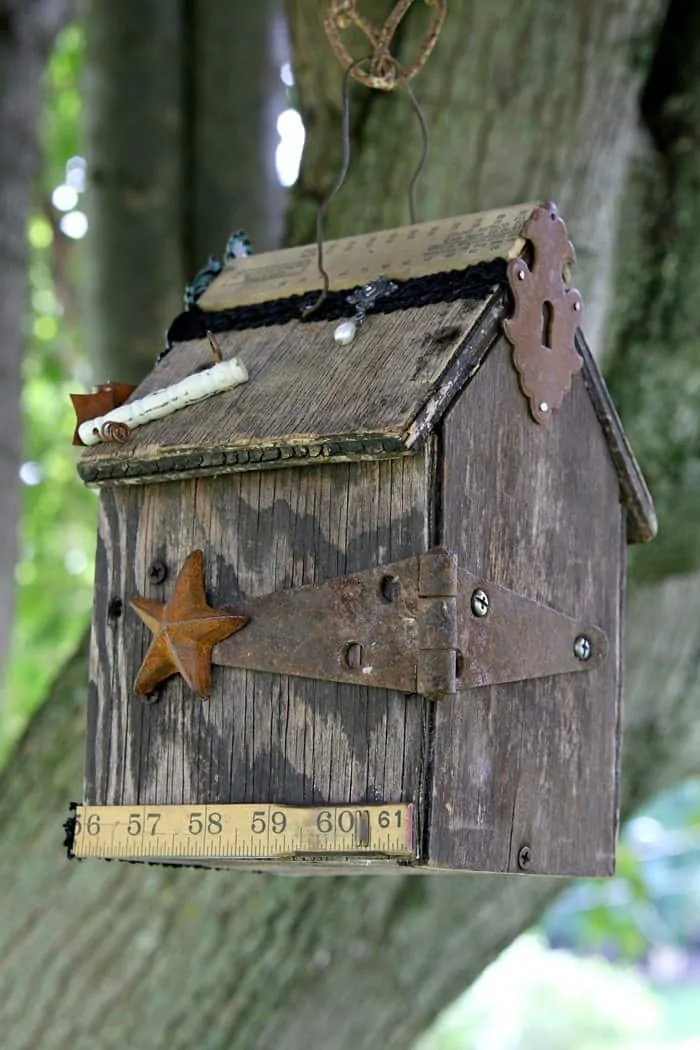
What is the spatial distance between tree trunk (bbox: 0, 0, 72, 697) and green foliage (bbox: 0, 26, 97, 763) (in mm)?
1417

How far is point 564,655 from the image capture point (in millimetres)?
1814

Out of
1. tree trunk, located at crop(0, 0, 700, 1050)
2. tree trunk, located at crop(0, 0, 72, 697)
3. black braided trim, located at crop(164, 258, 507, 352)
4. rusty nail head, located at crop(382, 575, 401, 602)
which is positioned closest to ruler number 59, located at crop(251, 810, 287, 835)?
rusty nail head, located at crop(382, 575, 401, 602)

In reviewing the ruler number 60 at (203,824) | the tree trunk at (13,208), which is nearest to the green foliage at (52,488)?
the tree trunk at (13,208)

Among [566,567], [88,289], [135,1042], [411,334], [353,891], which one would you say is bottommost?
[135,1042]

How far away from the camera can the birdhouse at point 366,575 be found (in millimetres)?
1576

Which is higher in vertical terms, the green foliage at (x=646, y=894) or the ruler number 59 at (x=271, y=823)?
the green foliage at (x=646, y=894)

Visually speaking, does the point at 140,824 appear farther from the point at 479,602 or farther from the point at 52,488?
the point at 52,488

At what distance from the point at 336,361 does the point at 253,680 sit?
389mm

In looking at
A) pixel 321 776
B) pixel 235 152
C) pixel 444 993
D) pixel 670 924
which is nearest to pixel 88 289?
pixel 235 152

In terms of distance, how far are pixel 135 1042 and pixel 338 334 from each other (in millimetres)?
1597

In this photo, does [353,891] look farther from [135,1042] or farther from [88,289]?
[88,289]

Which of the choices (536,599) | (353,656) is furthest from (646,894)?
(353,656)

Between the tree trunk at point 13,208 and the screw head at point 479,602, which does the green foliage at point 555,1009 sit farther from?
the screw head at point 479,602

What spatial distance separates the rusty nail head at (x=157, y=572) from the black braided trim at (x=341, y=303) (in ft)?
1.07
